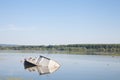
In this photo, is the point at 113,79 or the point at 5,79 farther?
the point at 113,79

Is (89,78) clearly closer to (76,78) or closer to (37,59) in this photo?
(76,78)

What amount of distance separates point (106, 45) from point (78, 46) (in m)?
20.6

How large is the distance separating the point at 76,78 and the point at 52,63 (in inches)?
692

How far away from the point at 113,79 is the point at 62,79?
220 inches

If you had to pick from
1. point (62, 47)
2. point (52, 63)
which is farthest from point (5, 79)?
point (62, 47)

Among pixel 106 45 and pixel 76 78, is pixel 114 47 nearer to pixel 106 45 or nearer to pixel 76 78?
pixel 106 45

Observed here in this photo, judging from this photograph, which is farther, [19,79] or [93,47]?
[93,47]

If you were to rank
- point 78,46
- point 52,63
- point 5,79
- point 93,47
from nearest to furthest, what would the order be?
point 5,79
point 52,63
point 93,47
point 78,46

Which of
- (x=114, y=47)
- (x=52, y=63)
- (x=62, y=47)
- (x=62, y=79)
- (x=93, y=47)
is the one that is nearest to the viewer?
(x=62, y=79)

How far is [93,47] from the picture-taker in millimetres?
140125

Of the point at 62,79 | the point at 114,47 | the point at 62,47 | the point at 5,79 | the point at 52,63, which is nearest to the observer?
the point at 5,79

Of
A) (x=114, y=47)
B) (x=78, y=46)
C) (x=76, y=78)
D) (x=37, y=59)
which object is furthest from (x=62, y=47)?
(x=76, y=78)

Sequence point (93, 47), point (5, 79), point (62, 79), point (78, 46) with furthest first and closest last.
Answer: point (78, 46) < point (93, 47) < point (62, 79) < point (5, 79)

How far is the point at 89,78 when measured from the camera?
3092cm
